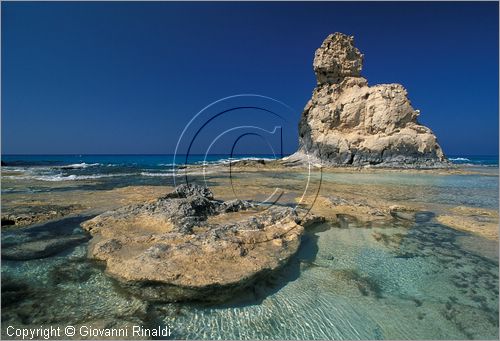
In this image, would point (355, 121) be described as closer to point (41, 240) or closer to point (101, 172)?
point (101, 172)

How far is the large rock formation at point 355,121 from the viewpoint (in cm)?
4156

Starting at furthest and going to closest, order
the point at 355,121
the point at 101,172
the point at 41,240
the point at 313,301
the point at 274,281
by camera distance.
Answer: the point at 355,121 → the point at 101,172 → the point at 41,240 → the point at 274,281 → the point at 313,301

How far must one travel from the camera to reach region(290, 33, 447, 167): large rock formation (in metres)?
41.6

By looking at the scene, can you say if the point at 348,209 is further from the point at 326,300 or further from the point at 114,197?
the point at 114,197

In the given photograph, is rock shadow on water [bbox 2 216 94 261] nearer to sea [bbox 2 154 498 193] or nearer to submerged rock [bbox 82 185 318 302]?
submerged rock [bbox 82 185 318 302]

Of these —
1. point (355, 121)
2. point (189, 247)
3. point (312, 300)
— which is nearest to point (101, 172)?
point (189, 247)

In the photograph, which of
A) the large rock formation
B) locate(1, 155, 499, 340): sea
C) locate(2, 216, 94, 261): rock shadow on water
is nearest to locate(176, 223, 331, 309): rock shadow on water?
locate(1, 155, 499, 340): sea

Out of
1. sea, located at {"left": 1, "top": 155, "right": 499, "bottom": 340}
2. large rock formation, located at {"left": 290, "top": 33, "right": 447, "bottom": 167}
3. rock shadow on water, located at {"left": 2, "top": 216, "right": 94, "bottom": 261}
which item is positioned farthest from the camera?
large rock formation, located at {"left": 290, "top": 33, "right": 447, "bottom": 167}

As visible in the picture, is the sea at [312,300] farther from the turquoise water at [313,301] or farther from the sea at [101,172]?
the sea at [101,172]

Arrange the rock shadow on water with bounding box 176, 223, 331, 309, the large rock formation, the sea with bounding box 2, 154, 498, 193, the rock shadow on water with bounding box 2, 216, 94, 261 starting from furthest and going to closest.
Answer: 1. the large rock formation
2. the sea with bounding box 2, 154, 498, 193
3. the rock shadow on water with bounding box 2, 216, 94, 261
4. the rock shadow on water with bounding box 176, 223, 331, 309

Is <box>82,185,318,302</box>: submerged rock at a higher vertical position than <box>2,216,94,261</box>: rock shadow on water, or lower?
higher

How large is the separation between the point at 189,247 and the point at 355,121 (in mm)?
45124

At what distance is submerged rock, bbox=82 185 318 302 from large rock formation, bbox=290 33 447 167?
38127 mm

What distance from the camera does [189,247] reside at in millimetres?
5633
